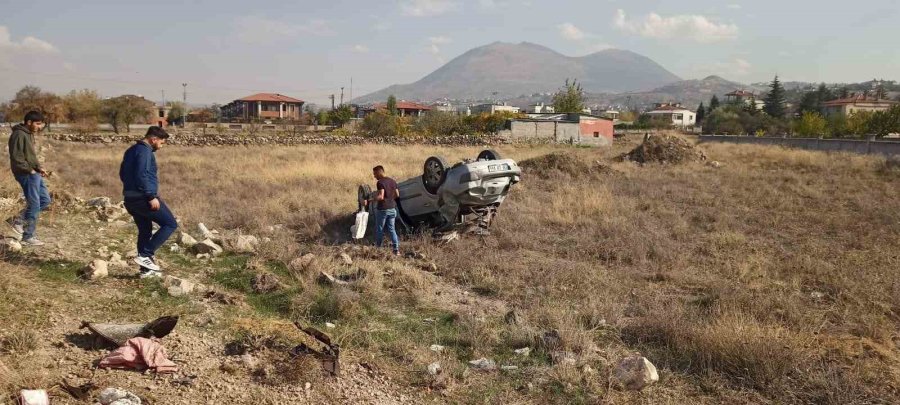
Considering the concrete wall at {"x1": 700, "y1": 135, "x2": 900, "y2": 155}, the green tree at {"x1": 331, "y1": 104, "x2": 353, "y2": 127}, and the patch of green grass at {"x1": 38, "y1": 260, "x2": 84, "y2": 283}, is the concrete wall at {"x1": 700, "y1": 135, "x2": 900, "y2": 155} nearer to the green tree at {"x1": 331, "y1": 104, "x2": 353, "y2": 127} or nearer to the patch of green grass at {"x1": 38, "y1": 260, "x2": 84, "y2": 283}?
the patch of green grass at {"x1": 38, "y1": 260, "x2": 84, "y2": 283}

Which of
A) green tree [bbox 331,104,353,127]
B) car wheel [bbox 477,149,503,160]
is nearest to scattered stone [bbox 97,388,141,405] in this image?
car wheel [bbox 477,149,503,160]

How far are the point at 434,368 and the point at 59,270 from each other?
4016mm

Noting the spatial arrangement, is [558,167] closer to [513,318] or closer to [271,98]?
[513,318]

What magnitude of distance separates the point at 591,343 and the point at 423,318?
5.33ft

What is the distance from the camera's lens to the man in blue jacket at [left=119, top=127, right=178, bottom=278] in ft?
16.7

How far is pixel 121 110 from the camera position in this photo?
158 ft

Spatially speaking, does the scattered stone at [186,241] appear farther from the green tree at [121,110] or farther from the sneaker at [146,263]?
the green tree at [121,110]

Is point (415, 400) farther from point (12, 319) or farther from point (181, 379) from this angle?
point (12, 319)

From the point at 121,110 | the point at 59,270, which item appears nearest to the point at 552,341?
the point at 59,270

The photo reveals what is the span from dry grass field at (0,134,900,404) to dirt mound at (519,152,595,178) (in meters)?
3.09

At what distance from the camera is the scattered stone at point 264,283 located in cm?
557

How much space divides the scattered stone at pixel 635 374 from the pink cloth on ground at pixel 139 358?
3.05 m

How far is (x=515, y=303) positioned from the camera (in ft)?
18.5

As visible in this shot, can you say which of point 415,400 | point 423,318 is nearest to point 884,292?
point 423,318
